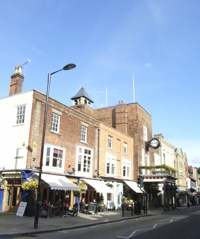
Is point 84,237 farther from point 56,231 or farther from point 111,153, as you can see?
point 111,153

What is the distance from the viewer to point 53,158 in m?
21.5

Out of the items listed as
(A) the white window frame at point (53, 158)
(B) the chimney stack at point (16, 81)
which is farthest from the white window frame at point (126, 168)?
(B) the chimney stack at point (16, 81)

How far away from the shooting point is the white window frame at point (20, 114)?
68.6 ft

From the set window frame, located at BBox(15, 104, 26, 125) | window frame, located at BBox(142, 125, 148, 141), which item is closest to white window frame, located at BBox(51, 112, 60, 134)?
window frame, located at BBox(15, 104, 26, 125)

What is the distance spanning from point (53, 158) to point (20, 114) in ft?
15.3

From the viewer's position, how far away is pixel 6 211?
1928 centimetres

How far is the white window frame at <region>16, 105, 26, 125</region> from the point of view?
2092 centimetres

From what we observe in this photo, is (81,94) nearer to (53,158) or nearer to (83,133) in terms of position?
(83,133)

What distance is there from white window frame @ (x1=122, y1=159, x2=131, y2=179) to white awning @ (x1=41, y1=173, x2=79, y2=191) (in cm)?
1313

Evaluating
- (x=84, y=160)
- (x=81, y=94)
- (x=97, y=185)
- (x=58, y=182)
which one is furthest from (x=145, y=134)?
(x=58, y=182)

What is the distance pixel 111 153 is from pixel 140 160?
7468 mm

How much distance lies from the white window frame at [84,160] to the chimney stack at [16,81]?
26.4 ft

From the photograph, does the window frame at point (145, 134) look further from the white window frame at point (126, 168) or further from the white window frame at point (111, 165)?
the white window frame at point (111, 165)

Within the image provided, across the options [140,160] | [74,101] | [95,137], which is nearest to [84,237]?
[95,137]
